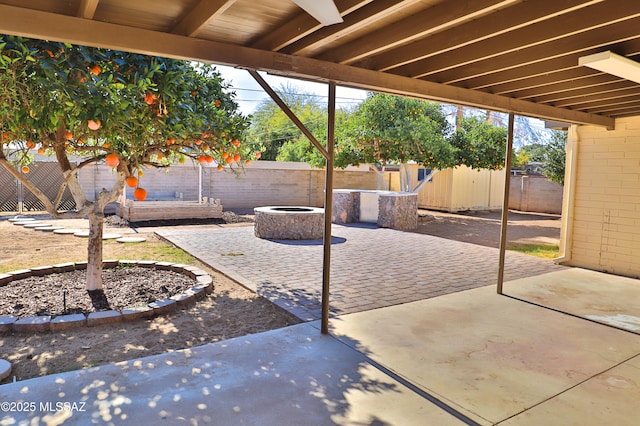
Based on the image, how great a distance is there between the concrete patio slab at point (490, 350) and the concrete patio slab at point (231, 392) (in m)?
0.29

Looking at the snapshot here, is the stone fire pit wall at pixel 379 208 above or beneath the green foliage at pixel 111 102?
beneath

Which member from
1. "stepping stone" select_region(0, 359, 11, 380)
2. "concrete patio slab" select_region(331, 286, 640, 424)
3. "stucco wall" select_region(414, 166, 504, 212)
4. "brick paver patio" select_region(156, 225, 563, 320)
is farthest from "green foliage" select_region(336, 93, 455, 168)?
"stepping stone" select_region(0, 359, 11, 380)

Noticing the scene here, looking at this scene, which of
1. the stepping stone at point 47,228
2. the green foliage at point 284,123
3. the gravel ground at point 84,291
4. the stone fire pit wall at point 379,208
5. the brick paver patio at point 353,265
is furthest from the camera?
the green foliage at point 284,123

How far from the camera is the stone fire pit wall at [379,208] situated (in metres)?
11.2

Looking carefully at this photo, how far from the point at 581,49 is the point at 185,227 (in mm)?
9225

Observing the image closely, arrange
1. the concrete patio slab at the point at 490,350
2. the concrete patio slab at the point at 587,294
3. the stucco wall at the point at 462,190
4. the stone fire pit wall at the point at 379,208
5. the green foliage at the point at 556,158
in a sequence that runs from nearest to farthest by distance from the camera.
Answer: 1. the concrete patio slab at the point at 490,350
2. the concrete patio slab at the point at 587,294
3. the stone fire pit wall at the point at 379,208
4. the green foliage at the point at 556,158
5. the stucco wall at the point at 462,190

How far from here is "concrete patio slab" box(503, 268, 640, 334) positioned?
4520mm

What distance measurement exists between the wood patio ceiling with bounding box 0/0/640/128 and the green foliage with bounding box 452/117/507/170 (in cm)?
971

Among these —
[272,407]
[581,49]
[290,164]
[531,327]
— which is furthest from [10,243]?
[290,164]

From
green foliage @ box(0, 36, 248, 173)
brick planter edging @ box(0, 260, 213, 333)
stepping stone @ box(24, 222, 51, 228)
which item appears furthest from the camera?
stepping stone @ box(24, 222, 51, 228)

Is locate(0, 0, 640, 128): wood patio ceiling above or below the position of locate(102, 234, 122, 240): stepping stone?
above

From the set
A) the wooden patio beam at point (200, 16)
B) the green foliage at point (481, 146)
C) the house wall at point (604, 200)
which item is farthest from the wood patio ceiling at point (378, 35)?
the green foliage at point (481, 146)

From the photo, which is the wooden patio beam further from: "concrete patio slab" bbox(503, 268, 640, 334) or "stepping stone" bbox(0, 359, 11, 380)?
"concrete patio slab" bbox(503, 268, 640, 334)

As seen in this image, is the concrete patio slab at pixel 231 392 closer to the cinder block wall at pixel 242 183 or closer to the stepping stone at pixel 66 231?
the stepping stone at pixel 66 231
